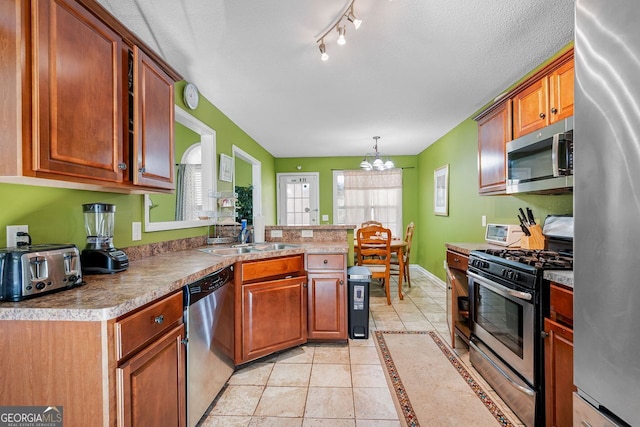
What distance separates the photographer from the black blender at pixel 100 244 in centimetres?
142

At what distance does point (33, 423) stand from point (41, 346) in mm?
247

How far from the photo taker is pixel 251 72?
242cm

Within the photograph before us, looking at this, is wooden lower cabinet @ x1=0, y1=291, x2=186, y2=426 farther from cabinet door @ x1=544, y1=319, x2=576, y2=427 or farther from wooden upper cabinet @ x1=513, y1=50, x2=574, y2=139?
wooden upper cabinet @ x1=513, y1=50, x2=574, y2=139

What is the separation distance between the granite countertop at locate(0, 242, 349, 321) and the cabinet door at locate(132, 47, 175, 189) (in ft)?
1.55

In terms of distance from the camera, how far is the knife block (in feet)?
7.00

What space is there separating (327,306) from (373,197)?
150 inches

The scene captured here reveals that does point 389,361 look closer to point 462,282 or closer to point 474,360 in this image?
point 474,360

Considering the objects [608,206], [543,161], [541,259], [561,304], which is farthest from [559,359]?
[543,161]

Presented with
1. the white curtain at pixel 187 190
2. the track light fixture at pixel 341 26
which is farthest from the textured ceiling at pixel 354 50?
the white curtain at pixel 187 190

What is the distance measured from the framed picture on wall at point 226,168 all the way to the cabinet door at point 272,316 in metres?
1.53

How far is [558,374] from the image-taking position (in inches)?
53.8

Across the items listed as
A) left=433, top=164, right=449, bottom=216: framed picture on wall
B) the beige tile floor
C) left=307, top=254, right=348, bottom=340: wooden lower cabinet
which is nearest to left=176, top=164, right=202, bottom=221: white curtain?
left=307, top=254, right=348, bottom=340: wooden lower cabinet

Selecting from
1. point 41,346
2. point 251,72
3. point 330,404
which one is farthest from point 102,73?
point 330,404

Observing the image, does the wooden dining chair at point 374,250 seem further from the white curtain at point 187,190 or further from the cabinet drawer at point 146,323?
the cabinet drawer at point 146,323
